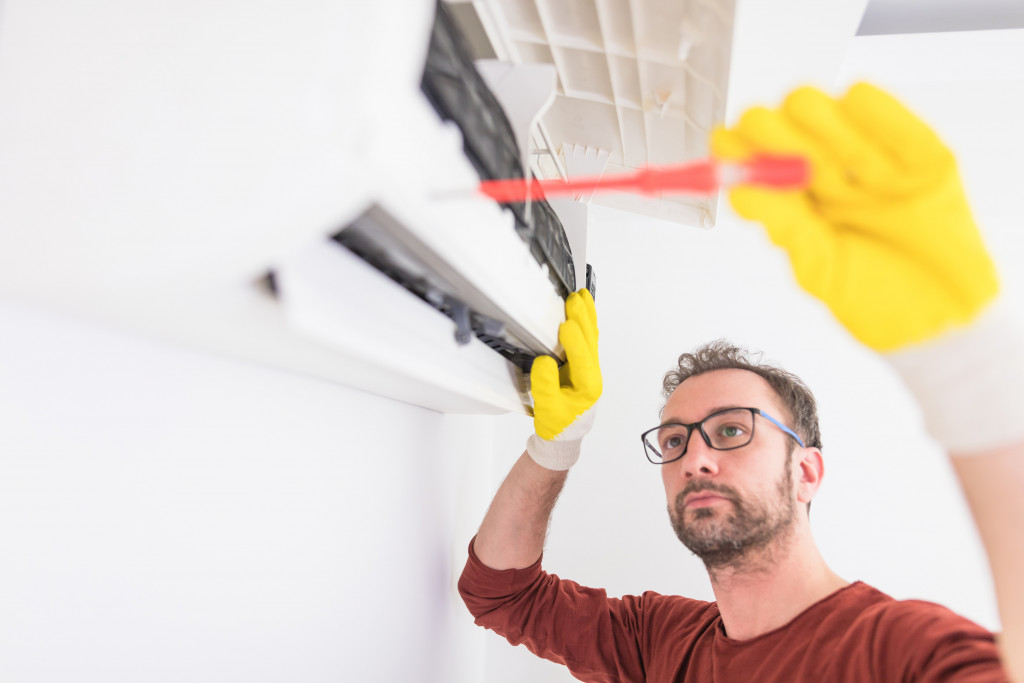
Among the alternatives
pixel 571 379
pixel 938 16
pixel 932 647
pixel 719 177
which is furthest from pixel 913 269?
pixel 938 16

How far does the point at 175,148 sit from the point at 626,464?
1.68 meters

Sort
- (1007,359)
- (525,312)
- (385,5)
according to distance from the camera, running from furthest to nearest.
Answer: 1. (525,312)
2. (1007,359)
3. (385,5)

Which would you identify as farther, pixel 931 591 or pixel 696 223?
pixel 931 591

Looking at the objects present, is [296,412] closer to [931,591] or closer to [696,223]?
[696,223]

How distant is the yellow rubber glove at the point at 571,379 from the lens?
3.86 ft

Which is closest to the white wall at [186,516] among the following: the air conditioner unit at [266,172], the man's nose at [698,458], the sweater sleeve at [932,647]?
the air conditioner unit at [266,172]

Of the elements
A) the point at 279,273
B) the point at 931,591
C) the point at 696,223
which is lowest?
the point at 931,591

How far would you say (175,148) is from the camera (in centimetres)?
43

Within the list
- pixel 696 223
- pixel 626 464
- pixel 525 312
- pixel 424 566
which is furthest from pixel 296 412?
pixel 626 464

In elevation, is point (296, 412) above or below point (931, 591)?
above

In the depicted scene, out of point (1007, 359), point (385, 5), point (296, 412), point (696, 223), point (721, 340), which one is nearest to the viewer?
point (385, 5)

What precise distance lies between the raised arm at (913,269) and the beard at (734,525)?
600 mm

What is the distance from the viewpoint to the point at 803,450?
1432mm

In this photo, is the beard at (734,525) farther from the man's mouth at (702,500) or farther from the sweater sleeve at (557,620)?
the sweater sleeve at (557,620)
